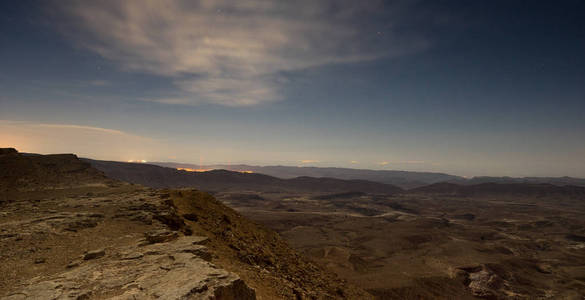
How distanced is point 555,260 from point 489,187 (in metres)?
116

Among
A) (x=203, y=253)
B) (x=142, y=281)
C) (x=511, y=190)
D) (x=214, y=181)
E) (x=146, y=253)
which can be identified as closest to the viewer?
(x=142, y=281)

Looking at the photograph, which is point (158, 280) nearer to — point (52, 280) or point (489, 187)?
point (52, 280)

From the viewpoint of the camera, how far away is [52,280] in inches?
170

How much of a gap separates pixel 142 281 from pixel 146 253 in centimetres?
146

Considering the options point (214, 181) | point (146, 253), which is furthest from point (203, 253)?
point (214, 181)

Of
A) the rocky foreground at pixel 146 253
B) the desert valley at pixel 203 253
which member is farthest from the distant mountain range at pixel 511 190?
the rocky foreground at pixel 146 253

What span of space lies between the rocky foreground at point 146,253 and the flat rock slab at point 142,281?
0.02 meters

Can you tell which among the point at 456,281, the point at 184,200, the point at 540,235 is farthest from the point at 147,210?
the point at 540,235

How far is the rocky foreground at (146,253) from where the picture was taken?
4.04 m

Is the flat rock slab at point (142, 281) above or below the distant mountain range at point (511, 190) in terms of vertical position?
Result: above

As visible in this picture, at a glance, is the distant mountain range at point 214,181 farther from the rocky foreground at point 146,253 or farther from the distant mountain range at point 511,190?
the rocky foreground at point 146,253

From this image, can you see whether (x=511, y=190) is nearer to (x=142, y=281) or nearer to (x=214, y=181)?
(x=214, y=181)

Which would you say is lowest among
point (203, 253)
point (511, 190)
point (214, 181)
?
point (214, 181)

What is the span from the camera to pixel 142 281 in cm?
412
